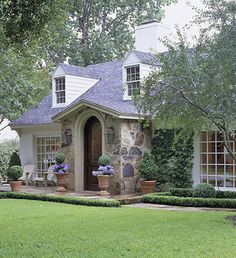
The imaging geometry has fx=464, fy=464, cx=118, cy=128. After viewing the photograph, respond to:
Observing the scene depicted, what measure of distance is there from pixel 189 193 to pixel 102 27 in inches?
816

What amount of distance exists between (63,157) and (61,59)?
15448 mm

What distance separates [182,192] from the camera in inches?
584

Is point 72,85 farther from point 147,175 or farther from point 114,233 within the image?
point 114,233

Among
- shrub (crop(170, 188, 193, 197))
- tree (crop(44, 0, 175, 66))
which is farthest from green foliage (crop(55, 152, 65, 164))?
tree (crop(44, 0, 175, 66))

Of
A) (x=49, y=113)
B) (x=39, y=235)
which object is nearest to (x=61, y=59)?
(x=49, y=113)

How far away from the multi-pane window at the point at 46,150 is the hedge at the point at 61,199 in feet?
13.9

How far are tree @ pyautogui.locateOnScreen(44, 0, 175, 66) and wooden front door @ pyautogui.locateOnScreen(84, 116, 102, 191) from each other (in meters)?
12.6

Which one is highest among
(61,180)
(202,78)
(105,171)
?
(202,78)

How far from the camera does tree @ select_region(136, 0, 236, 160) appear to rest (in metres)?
9.70

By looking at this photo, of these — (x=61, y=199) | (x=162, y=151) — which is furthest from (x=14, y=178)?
(x=162, y=151)

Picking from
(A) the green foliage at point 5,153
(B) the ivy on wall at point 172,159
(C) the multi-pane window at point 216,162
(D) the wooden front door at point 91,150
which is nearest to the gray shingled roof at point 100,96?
(D) the wooden front door at point 91,150

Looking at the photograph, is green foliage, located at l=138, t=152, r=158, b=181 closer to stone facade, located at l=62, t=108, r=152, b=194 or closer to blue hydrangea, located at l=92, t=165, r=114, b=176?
stone facade, located at l=62, t=108, r=152, b=194

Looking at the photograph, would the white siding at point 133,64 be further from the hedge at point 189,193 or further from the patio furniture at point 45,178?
the patio furniture at point 45,178

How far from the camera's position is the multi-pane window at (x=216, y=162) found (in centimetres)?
1535
